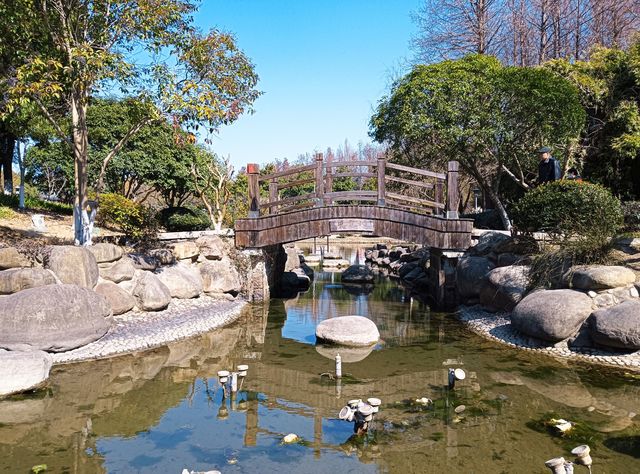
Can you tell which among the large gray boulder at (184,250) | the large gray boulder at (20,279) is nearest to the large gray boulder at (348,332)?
the large gray boulder at (184,250)

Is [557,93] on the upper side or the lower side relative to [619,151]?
upper

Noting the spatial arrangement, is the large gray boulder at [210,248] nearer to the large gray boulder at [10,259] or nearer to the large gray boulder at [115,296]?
the large gray boulder at [115,296]

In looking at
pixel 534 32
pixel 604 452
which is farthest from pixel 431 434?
pixel 534 32

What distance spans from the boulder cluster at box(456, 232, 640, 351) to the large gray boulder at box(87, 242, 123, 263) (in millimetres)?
9149

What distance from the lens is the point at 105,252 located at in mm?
12430

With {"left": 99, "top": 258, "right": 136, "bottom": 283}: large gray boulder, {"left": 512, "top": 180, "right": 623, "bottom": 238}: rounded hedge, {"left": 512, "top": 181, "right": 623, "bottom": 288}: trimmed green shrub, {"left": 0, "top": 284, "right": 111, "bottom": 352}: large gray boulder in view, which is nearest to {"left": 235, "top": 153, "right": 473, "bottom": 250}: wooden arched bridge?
{"left": 512, "top": 180, "right": 623, "bottom": 238}: rounded hedge

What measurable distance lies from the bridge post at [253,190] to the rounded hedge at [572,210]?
7.31 m

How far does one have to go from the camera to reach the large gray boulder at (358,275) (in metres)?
21.7

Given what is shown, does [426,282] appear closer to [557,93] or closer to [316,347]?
[557,93]

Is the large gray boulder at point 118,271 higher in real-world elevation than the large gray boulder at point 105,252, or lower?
lower

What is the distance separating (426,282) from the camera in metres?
20.6

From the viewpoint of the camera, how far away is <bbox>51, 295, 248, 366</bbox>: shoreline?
9.83 meters

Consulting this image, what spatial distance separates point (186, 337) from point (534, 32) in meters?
26.4

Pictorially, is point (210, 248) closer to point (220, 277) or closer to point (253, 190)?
point (220, 277)
